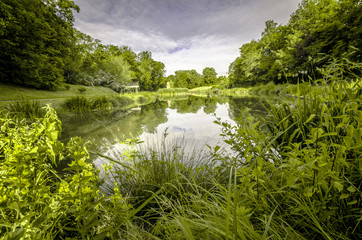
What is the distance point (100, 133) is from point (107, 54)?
120ft

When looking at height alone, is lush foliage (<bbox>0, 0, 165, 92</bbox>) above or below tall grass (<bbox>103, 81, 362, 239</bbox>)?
above

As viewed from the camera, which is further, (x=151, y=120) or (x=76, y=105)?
(x=76, y=105)

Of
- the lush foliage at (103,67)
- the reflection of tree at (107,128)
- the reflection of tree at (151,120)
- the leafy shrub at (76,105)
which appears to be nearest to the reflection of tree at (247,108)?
the reflection of tree at (151,120)

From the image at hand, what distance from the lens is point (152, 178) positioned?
5.13ft

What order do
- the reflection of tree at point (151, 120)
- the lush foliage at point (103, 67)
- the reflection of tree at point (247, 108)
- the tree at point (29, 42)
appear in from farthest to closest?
1. the lush foliage at point (103, 67)
2. the tree at point (29, 42)
3. the reflection of tree at point (247, 108)
4. the reflection of tree at point (151, 120)

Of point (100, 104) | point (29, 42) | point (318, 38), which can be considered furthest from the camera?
point (318, 38)

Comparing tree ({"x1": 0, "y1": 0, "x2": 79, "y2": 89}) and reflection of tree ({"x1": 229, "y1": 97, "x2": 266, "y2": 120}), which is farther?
tree ({"x1": 0, "y1": 0, "x2": 79, "y2": 89})

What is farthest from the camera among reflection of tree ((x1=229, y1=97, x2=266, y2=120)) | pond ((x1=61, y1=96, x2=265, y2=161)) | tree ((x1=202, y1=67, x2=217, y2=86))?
tree ((x1=202, y1=67, x2=217, y2=86))

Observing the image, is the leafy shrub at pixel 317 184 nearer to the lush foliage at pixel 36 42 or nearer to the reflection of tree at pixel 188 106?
the reflection of tree at pixel 188 106

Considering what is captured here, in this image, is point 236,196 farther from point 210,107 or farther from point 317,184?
point 210,107

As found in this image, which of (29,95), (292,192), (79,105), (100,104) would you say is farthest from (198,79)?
(292,192)

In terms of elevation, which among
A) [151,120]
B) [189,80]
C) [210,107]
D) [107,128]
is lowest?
[151,120]

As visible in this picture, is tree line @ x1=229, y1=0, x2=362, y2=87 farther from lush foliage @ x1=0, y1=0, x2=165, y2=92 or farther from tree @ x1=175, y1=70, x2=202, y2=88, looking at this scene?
tree @ x1=175, y1=70, x2=202, y2=88

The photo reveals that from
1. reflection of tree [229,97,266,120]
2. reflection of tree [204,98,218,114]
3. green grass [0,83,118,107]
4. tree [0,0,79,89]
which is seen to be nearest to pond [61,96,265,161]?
reflection of tree [229,97,266,120]
